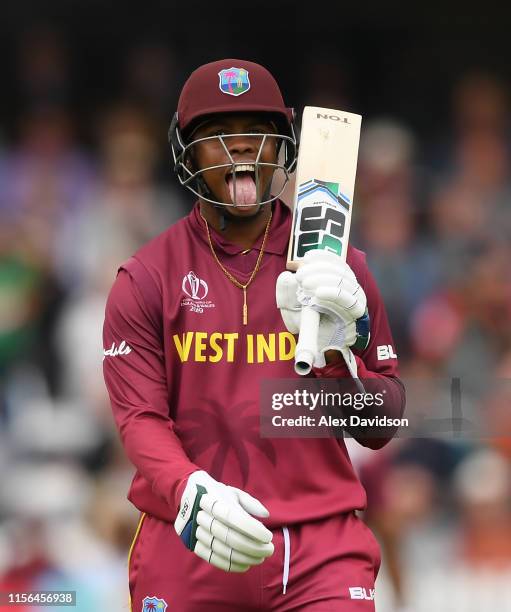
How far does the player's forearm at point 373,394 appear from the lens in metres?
2.34

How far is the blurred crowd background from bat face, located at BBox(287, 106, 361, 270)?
216cm

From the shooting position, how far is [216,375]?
239 cm

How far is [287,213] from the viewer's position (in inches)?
102

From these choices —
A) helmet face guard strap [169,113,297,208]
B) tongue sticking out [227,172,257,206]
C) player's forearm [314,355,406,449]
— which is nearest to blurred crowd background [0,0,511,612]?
player's forearm [314,355,406,449]

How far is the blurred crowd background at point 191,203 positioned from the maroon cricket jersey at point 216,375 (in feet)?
6.67

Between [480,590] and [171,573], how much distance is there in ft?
8.05

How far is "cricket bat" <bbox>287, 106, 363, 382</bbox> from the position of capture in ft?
7.99

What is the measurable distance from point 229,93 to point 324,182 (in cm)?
28

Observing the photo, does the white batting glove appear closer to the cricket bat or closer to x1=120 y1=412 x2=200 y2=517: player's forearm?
x1=120 y1=412 x2=200 y2=517: player's forearm

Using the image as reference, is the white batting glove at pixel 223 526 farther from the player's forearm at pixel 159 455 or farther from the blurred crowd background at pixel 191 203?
the blurred crowd background at pixel 191 203

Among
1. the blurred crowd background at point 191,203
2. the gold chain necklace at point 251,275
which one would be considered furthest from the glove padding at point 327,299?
the blurred crowd background at point 191,203

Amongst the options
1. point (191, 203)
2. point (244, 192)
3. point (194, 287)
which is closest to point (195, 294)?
point (194, 287)

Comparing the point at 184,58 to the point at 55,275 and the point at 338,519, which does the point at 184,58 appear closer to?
the point at 55,275

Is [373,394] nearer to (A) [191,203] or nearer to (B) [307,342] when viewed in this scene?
(B) [307,342]
